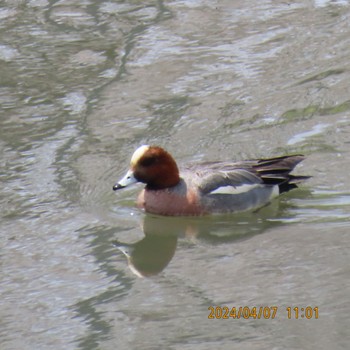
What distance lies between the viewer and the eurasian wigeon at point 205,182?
886 centimetres

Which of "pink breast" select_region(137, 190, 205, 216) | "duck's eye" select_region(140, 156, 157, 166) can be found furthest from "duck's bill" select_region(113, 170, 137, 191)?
"pink breast" select_region(137, 190, 205, 216)

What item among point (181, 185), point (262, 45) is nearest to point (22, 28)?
point (262, 45)

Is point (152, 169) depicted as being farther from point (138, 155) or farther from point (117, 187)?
point (117, 187)

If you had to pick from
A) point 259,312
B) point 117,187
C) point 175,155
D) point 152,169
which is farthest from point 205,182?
point 259,312

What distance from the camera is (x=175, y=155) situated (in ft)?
32.1

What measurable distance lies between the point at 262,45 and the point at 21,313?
5426 millimetres

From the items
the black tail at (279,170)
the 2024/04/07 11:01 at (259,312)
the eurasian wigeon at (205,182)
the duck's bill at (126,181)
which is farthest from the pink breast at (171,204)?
the 2024/04/07 11:01 at (259,312)

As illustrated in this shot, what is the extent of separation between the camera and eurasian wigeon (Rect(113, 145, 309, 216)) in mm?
8859

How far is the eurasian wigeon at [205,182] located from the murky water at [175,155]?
114mm

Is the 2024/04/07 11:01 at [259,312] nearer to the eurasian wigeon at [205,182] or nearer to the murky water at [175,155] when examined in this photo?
the murky water at [175,155]

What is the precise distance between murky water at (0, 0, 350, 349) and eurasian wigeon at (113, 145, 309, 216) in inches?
4.5

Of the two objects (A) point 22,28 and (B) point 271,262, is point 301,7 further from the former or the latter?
(B) point 271,262

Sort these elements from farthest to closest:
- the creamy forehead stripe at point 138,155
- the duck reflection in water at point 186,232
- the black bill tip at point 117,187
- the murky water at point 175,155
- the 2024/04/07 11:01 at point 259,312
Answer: the creamy forehead stripe at point 138,155 → the black bill tip at point 117,187 → the duck reflection in water at point 186,232 → the murky water at point 175,155 → the 2024/04/07 11:01 at point 259,312

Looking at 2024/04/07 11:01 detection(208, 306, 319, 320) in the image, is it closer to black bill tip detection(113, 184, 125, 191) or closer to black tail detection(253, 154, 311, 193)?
black bill tip detection(113, 184, 125, 191)
